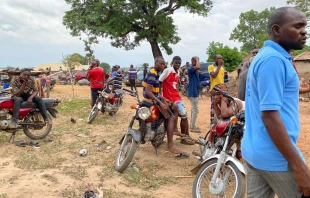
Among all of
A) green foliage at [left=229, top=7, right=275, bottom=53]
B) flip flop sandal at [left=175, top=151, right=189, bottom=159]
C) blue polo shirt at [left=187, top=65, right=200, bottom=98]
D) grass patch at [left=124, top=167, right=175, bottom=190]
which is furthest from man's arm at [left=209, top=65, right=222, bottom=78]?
green foliage at [left=229, top=7, right=275, bottom=53]

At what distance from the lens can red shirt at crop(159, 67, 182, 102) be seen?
5.54m

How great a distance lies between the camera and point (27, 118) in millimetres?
6289

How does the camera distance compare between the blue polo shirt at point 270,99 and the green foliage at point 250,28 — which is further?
the green foliage at point 250,28

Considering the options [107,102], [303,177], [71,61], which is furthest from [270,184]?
[71,61]

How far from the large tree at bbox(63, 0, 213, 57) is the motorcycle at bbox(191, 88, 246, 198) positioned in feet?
49.4

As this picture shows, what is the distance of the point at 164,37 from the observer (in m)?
18.3

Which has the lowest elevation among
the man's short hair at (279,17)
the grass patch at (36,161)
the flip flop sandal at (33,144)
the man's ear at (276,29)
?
the grass patch at (36,161)

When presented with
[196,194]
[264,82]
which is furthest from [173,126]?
[264,82]

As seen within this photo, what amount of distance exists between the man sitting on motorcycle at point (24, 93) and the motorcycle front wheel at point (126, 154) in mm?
2489

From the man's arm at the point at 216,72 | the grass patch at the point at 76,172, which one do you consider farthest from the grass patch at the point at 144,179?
the man's arm at the point at 216,72

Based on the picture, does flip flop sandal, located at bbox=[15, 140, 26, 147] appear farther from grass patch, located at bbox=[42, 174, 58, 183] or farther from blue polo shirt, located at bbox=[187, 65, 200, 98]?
blue polo shirt, located at bbox=[187, 65, 200, 98]

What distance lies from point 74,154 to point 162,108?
1.69 meters

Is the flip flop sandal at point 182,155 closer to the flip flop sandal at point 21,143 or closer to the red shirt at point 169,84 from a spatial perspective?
the red shirt at point 169,84

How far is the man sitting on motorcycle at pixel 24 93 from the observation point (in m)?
5.98
